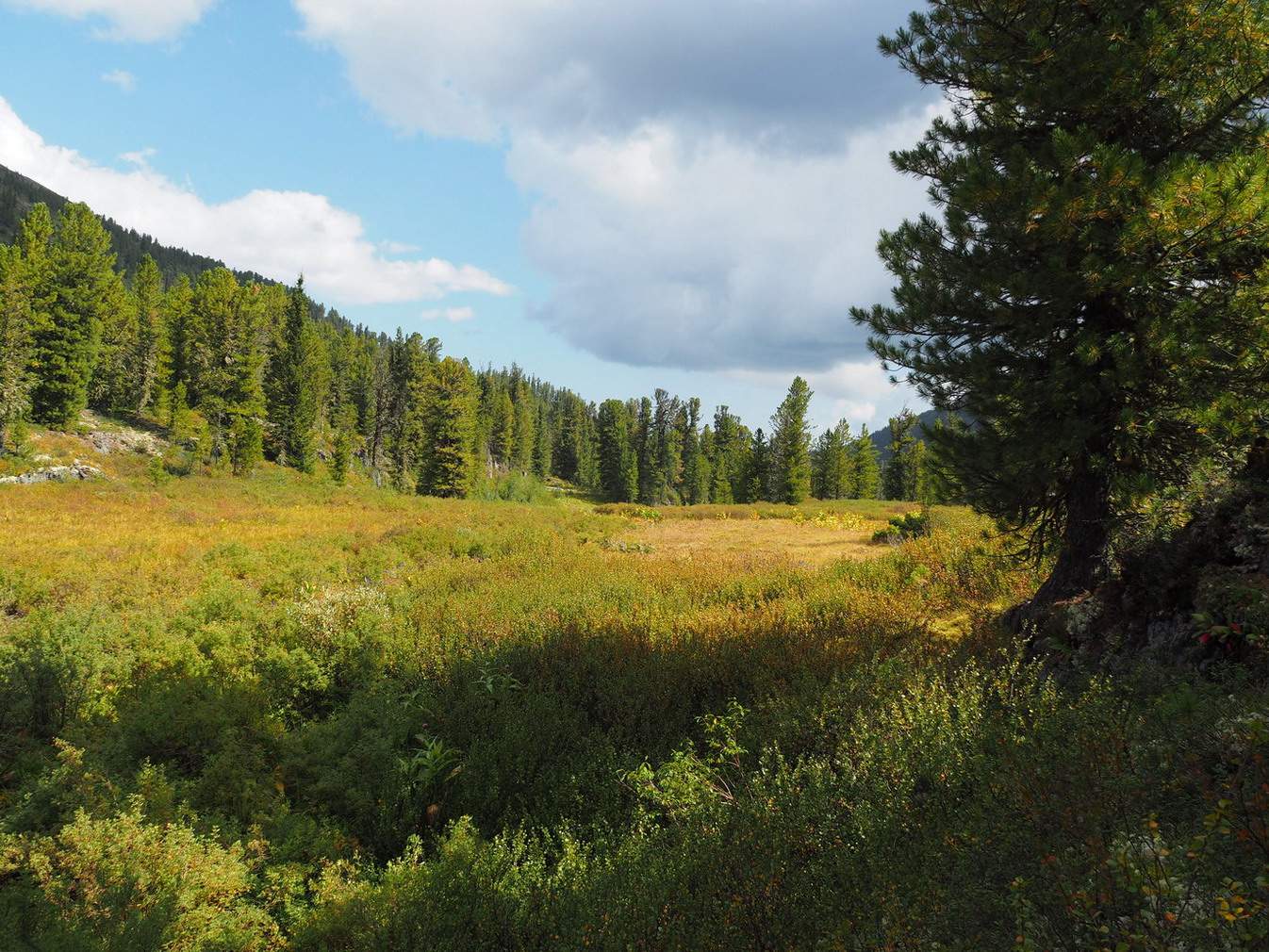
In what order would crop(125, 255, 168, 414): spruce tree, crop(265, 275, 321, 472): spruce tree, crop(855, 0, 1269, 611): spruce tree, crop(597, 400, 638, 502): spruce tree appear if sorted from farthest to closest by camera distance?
crop(597, 400, 638, 502): spruce tree < crop(265, 275, 321, 472): spruce tree < crop(125, 255, 168, 414): spruce tree < crop(855, 0, 1269, 611): spruce tree

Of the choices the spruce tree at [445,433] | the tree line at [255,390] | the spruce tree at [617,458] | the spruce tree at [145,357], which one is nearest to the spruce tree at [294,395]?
the tree line at [255,390]

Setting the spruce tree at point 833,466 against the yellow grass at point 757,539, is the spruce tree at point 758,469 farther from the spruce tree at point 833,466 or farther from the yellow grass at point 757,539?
the yellow grass at point 757,539

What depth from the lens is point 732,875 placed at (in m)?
3.03

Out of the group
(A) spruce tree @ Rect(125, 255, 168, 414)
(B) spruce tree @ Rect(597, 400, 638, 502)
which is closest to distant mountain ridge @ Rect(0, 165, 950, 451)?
(B) spruce tree @ Rect(597, 400, 638, 502)

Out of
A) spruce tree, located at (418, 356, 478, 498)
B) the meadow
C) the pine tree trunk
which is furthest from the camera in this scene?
spruce tree, located at (418, 356, 478, 498)

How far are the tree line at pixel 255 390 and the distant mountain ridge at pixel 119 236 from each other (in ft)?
292

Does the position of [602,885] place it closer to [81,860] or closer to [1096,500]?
[81,860]

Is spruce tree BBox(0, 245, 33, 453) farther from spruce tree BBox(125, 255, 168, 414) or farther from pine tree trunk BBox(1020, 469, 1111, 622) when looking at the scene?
pine tree trunk BBox(1020, 469, 1111, 622)

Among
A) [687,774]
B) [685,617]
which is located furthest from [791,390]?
[687,774]

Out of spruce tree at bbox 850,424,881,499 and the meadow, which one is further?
spruce tree at bbox 850,424,881,499

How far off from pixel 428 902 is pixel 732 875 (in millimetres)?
1749

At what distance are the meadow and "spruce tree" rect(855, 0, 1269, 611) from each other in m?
2.15

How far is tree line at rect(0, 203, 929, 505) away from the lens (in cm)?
3525

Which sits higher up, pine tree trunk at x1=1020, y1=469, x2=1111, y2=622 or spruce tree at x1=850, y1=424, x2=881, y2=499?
spruce tree at x1=850, y1=424, x2=881, y2=499
